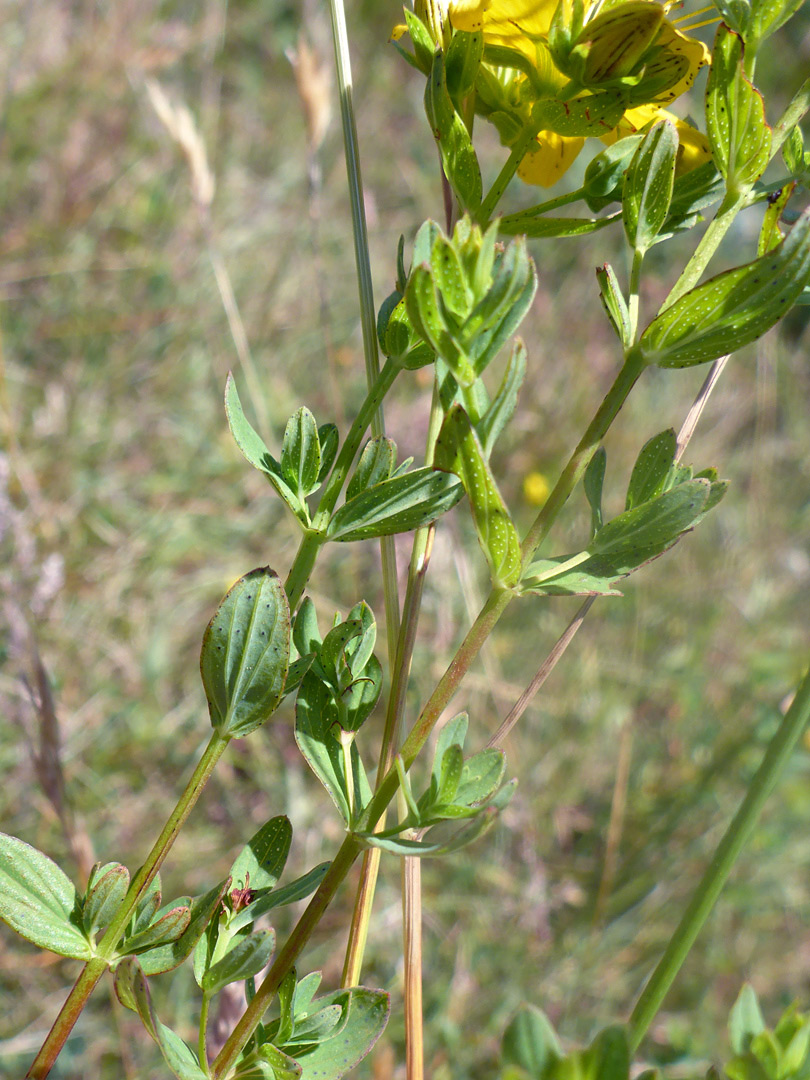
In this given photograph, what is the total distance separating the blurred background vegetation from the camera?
70.7 inches

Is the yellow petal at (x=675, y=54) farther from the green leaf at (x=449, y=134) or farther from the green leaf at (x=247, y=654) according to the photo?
the green leaf at (x=247, y=654)

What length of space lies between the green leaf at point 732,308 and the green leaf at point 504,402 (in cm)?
11

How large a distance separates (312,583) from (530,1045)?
189 centimetres

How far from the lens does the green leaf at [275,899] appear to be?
2.15 feet

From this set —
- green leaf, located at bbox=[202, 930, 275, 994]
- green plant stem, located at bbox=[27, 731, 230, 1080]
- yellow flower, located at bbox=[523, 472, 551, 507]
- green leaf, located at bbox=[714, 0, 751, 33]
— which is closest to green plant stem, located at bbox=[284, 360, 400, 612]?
green plant stem, located at bbox=[27, 731, 230, 1080]

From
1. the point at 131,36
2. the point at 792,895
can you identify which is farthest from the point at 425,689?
the point at 131,36

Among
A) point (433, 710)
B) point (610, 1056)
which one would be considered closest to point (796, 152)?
point (433, 710)

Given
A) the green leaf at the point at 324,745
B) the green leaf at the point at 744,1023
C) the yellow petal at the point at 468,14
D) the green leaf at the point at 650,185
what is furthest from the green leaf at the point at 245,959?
the yellow petal at the point at 468,14

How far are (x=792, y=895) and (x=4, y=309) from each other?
2719 mm

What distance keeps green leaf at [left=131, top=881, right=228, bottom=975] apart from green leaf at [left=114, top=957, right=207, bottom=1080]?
0.04m

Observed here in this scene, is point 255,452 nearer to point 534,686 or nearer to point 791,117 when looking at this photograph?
point 534,686

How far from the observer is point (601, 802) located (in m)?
2.24

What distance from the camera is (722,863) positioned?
0.75 metres

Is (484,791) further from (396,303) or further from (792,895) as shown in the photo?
(792,895)
